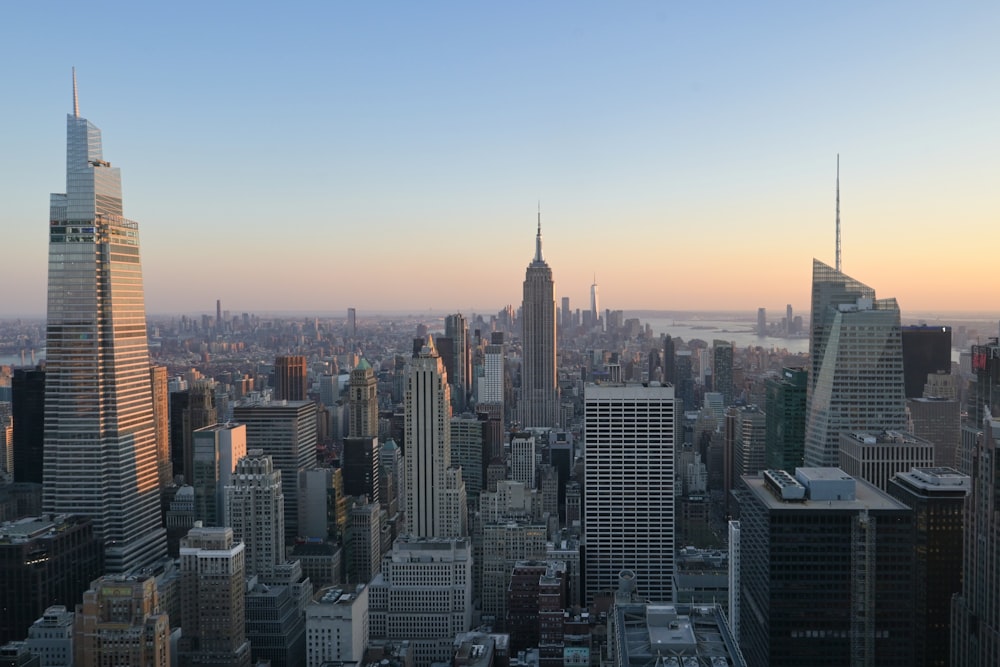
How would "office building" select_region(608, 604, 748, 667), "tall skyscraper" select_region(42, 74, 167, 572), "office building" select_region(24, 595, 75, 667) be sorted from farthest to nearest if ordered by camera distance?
"tall skyscraper" select_region(42, 74, 167, 572) → "office building" select_region(24, 595, 75, 667) → "office building" select_region(608, 604, 748, 667)

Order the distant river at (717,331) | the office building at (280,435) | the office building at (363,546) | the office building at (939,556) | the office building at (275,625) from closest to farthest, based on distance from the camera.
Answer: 1. the office building at (939,556)
2. the office building at (275,625)
3. the office building at (363,546)
4. the office building at (280,435)
5. the distant river at (717,331)

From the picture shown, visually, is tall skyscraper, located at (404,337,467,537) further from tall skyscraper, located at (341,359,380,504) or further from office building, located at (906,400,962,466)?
office building, located at (906,400,962,466)

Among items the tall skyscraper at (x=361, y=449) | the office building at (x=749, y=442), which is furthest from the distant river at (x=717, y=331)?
the tall skyscraper at (x=361, y=449)

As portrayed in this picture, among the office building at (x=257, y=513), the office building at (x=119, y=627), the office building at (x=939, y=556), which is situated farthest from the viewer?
the office building at (x=257, y=513)

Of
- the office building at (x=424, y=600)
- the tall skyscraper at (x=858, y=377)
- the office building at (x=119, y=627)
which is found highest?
the tall skyscraper at (x=858, y=377)

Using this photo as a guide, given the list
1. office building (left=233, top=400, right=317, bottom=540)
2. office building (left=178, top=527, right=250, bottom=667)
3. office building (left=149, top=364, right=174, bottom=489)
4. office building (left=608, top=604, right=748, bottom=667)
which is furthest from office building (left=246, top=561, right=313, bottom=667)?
office building (left=608, top=604, right=748, bottom=667)

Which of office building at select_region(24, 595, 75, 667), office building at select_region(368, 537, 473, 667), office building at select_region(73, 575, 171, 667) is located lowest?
office building at select_region(368, 537, 473, 667)

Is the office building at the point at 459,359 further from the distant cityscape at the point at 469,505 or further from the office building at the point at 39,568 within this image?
the office building at the point at 39,568
